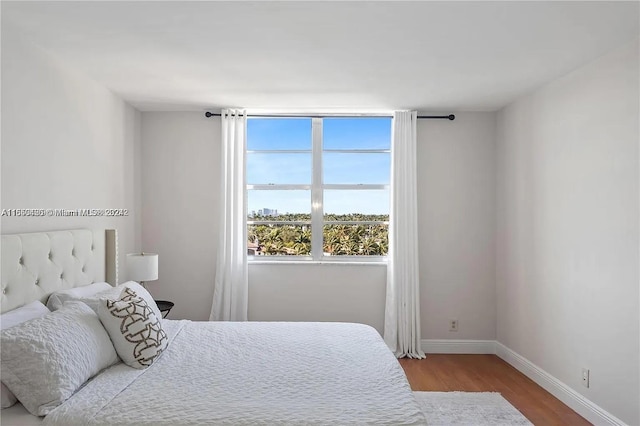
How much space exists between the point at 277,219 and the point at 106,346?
2466 mm

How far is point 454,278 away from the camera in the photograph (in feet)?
14.5

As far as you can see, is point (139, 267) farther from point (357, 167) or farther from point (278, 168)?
point (357, 167)

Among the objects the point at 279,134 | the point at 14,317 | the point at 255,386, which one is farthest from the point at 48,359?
the point at 279,134

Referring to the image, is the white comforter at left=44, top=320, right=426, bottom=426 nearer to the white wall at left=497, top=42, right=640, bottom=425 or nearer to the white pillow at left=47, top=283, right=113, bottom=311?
the white pillow at left=47, top=283, right=113, bottom=311

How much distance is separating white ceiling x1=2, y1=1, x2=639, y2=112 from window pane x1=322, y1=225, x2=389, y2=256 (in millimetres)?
1391

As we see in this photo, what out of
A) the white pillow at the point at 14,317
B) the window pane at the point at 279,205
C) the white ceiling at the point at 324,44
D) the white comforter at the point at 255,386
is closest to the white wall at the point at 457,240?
the white ceiling at the point at 324,44

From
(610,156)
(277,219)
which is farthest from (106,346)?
(610,156)

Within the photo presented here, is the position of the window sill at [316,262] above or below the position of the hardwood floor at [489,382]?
above

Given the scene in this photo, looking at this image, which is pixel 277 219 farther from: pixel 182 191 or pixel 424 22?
pixel 424 22

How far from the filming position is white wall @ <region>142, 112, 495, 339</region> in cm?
439

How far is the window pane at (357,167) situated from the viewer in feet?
14.9

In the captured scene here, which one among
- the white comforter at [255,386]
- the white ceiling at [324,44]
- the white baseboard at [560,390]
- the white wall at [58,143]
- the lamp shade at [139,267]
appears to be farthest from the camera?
the lamp shade at [139,267]

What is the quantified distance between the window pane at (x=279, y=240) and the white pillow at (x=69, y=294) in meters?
1.78

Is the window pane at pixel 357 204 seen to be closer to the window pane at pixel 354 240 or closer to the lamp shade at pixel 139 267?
the window pane at pixel 354 240
